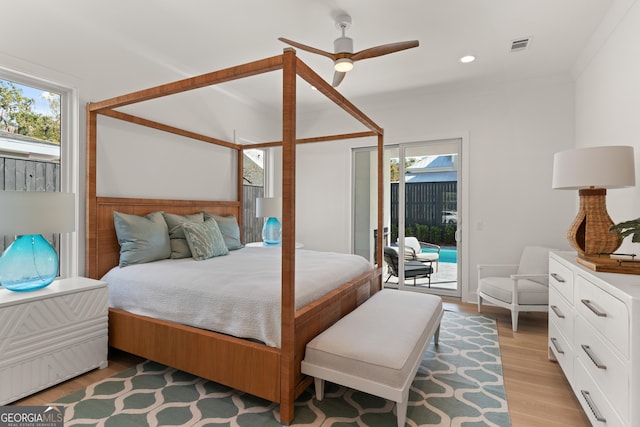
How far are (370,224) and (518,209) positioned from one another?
2032 mm

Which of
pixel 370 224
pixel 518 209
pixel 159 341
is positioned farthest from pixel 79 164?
pixel 518 209

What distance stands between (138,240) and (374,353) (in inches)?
86.7

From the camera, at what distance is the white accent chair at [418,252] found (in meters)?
4.69

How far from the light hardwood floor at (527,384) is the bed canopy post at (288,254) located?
1.30m

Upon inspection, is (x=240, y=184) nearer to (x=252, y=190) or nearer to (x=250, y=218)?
(x=252, y=190)

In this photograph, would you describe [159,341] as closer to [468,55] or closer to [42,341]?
[42,341]

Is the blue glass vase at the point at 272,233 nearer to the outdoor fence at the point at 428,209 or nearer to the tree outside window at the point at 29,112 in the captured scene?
the outdoor fence at the point at 428,209

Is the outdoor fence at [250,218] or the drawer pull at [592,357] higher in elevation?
the outdoor fence at [250,218]

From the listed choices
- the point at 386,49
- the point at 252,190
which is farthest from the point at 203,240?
the point at 386,49

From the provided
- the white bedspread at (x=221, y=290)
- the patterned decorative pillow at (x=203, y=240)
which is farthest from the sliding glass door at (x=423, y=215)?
the patterned decorative pillow at (x=203, y=240)

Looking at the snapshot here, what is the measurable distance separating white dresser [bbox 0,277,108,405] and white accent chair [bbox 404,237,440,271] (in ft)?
12.3

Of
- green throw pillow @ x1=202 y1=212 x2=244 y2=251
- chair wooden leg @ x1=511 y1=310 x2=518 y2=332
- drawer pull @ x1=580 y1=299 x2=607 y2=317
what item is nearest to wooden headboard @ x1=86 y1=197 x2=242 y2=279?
green throw pillow @ x1=202 y1=212 x2=244 y2=251

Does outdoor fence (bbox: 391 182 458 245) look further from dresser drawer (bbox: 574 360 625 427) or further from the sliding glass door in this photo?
dresser drawer (bbox: 574 360 625 427)

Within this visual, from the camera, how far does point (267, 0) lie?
98.3 inches
